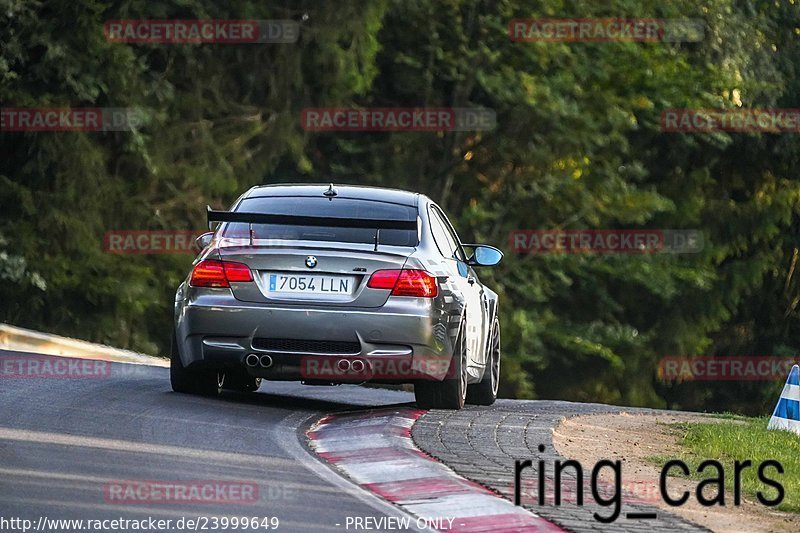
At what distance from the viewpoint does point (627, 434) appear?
12781 millimetres

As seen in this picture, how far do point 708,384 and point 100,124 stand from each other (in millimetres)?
19549

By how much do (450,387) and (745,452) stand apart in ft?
6.84

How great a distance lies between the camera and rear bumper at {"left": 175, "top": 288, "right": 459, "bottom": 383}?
11859 mm
